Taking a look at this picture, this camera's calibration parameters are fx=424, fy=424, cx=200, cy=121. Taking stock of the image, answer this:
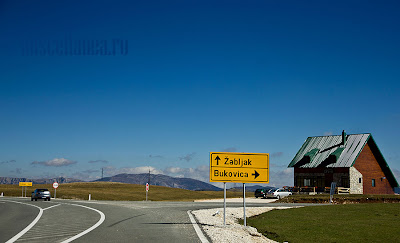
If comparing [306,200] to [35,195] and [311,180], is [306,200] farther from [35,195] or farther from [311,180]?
[35,195]

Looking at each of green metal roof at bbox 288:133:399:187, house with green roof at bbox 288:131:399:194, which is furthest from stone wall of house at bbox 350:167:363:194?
green metal roof at bbox 288:133:399:187

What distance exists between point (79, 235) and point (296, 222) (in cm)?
1282

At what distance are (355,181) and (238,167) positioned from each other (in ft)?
144

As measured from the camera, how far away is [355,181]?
2201 inches

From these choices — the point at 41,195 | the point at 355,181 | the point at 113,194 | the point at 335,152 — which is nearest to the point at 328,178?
the point at 355,181

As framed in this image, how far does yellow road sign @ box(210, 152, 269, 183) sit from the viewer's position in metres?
16.6

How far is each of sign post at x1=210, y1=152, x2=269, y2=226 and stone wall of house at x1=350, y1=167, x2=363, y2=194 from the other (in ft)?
139

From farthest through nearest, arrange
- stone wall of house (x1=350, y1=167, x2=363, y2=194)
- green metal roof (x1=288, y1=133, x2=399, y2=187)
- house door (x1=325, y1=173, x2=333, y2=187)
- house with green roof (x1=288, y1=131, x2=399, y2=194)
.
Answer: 1. house door (x1=325, y1=173, x2=333, y2=187)
2. green metal roof (x1=288, y1=133, x2=399, y2=187)
3. house with green roof (x1=288, y1=131, x2=399, y2=194)
4. stone wall of house (x1=350, y1=167, x2=363, y2=194)

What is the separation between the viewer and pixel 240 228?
15.8 m

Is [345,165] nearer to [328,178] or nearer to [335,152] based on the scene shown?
[335,152]

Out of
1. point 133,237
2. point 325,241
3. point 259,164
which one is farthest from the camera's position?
point 259,164

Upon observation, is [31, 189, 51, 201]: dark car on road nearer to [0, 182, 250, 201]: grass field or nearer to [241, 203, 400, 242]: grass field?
[0, 182, 250, 201]: grass field

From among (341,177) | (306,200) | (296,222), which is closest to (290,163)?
(341,177)

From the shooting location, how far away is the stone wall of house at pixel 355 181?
5522cm
